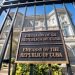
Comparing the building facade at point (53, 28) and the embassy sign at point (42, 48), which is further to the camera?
the building facade at point (53, 28)

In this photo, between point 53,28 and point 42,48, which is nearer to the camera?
point 42,48

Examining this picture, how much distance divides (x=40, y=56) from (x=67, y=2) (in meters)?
2.21

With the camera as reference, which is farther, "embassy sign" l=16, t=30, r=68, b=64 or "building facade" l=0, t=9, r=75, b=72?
"building facade" l=0, t=9, r=75, b=72

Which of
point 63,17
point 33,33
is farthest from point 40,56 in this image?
point 63,17

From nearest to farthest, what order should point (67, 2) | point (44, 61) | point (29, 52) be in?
point (44, 61)
point (29, 52)
point (67, 2)

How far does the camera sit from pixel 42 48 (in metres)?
3.71

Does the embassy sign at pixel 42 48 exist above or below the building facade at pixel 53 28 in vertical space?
below

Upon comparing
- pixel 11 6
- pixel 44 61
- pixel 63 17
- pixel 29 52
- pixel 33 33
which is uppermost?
pixel 63 17

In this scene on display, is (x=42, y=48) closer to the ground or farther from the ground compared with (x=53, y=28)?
closer to the ground

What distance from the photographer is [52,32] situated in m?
4.27

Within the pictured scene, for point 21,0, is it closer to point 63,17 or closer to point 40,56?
Answer: point 40,56

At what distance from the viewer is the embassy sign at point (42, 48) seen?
345 centimetres

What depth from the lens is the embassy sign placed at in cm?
345

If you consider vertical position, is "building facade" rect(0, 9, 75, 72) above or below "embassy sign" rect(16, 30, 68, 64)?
above
